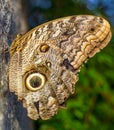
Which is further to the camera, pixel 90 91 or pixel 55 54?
pixel 90 91

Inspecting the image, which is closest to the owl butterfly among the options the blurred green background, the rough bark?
the rough bark

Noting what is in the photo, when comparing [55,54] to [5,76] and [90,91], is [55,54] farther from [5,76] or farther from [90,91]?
[90,91]

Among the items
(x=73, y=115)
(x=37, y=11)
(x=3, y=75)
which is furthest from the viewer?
(x=37, y=11)

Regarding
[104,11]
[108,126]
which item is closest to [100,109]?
[108,126]

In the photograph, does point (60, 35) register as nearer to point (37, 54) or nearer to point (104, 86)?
point (37, 54)

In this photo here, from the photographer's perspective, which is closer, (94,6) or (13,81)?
(13,81)

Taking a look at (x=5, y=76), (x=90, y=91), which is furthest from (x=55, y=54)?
(x=90, y=91)
